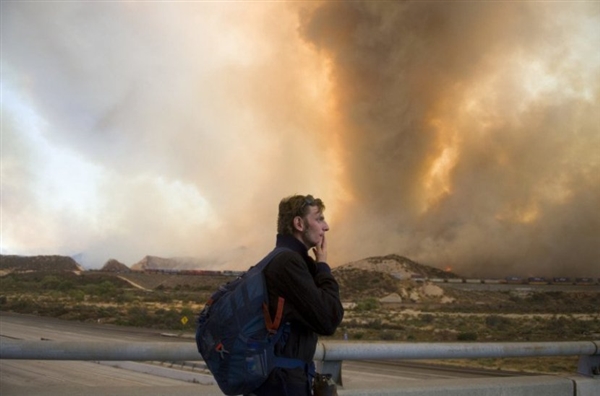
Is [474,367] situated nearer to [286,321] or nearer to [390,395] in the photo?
[390,395]

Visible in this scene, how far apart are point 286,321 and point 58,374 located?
6894 mm

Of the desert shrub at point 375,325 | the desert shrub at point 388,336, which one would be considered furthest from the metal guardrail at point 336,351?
the desert shrub at point 375,325

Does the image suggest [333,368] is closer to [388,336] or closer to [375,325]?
[388,336]

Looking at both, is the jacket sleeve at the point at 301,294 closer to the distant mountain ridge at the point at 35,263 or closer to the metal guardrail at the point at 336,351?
the metal guardrail at the point at 336,351

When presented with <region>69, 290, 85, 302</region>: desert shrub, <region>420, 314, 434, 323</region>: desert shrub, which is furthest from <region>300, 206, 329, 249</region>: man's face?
<region>69, 290, 85, 302</region>: desert shrub

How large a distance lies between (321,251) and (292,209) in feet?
0.76

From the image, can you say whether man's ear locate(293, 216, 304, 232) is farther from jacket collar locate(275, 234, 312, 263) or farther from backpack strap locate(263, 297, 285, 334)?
backpack strap locate(263, 297, 285, 334)

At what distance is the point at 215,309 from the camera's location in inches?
95.4

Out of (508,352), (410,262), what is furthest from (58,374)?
(410,262)

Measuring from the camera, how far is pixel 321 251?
2.61 meters

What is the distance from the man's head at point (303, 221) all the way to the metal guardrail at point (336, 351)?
1268 mm

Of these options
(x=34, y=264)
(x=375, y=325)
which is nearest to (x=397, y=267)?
(x=375, y=325)

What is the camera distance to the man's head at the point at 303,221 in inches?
102

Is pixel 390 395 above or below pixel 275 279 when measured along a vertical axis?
below
